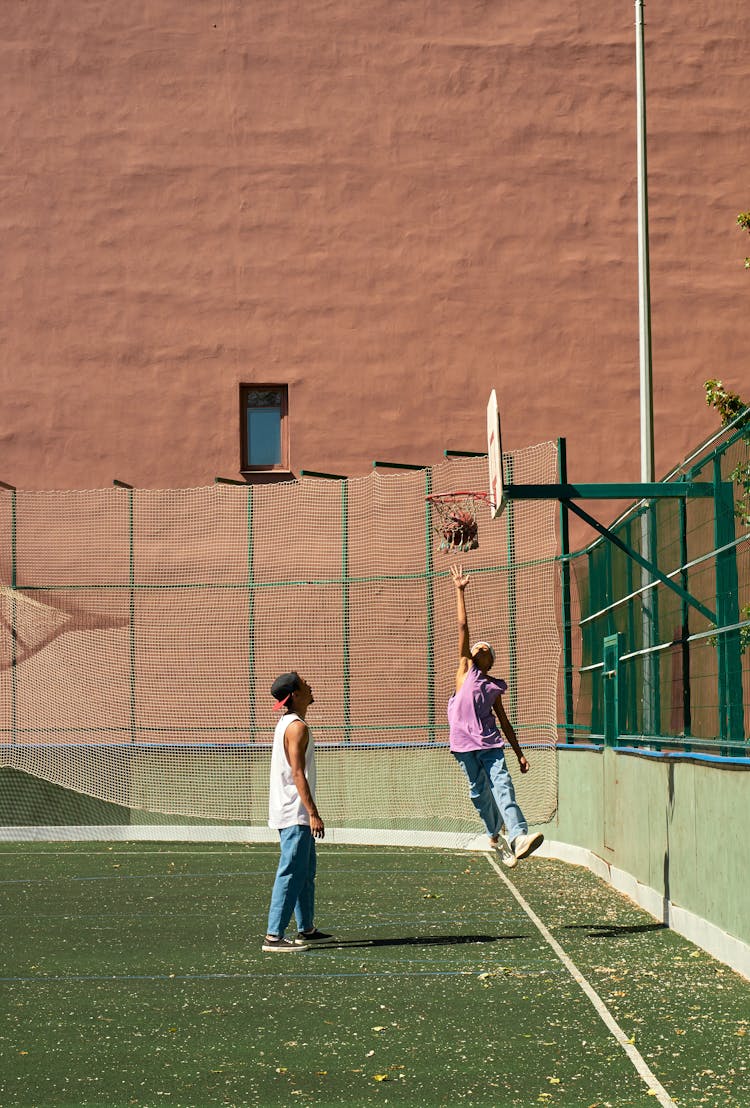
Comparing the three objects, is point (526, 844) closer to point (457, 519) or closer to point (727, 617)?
point (727, 617)

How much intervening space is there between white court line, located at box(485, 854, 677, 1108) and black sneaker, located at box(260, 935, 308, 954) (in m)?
1.64

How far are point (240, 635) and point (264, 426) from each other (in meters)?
5.05

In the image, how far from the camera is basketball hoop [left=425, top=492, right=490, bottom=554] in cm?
2227

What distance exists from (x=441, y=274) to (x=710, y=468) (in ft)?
57.8

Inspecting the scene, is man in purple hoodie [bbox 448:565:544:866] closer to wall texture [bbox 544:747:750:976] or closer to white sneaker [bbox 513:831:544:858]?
white sneaker [bbox 513:831:544:858]

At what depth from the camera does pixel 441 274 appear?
28.8 metres

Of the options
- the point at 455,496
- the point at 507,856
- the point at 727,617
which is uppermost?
A: the point at 455,496

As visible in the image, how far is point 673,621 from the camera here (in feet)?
44.0

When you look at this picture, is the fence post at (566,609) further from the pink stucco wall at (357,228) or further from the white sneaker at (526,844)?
the pink stucco wall at (357,228)

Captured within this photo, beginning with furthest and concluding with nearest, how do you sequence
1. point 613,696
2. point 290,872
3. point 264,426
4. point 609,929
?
point 264,426 < point 613,696 < point 609,929 < point 290,872

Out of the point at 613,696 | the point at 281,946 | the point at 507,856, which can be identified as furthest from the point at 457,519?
the point at 281,946

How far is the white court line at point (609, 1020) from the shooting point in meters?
7.03

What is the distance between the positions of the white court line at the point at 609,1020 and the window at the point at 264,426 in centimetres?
1605

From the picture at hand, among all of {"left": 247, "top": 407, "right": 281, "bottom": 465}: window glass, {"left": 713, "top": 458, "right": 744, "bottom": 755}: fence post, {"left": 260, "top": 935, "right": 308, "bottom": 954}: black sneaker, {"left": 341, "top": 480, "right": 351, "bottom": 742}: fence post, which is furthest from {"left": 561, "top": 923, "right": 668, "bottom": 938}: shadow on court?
{"left": 247, "top": 407, "right": 281, "bottom": 465}: window glass
